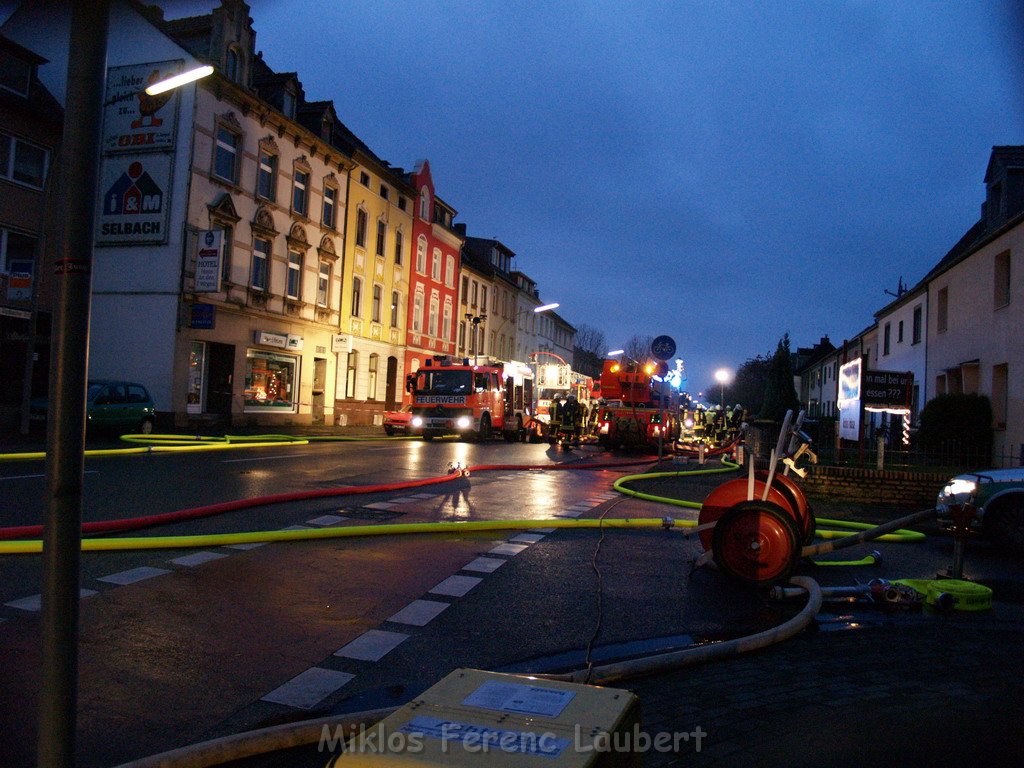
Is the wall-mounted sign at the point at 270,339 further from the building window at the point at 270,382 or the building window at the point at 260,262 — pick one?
the building window at the point at 260,262

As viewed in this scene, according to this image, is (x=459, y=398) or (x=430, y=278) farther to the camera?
(x=430, y=278)

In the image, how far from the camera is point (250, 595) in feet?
19.6

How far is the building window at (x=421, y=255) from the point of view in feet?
153

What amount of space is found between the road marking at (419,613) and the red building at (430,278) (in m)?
38.4

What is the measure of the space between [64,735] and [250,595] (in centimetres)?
393

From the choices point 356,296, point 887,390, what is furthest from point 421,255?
point 887,390

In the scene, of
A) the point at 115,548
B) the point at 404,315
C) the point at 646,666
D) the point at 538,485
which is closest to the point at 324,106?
the point at 404,315

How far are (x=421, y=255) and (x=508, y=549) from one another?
132ft

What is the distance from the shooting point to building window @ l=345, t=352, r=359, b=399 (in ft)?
128

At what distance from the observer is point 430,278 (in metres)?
48.8

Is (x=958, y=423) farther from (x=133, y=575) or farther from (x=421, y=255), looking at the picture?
(x=421, y=255)

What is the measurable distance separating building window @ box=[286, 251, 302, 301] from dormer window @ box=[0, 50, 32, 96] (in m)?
10.9

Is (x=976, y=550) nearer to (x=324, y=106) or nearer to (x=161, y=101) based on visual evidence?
(x=161, y=101)

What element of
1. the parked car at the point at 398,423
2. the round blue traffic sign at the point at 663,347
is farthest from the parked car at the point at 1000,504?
the parked car at the point at 398,423
